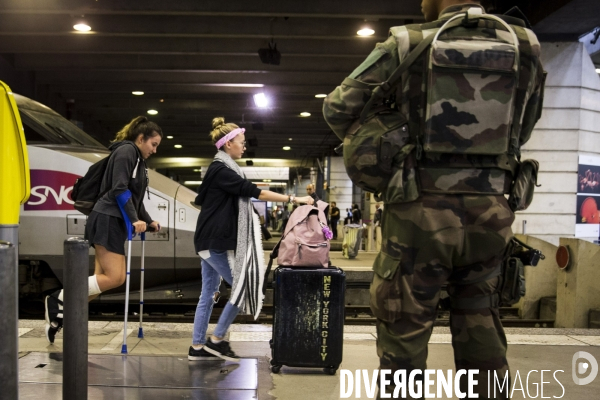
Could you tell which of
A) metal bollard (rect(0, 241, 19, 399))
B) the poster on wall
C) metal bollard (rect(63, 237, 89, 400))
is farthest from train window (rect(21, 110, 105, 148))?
the poster on wall

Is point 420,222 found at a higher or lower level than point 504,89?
lower

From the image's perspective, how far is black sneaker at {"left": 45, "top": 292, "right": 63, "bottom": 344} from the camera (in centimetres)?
497

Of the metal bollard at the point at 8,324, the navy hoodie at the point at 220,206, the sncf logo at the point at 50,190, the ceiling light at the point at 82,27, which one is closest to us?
the metal bollard at the point at 8,324

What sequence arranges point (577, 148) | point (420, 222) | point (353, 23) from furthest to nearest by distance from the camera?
point (353, 23), point (577, 148), point (420, 222)

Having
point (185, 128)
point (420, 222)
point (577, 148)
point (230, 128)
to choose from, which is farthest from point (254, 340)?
point (185, 128)

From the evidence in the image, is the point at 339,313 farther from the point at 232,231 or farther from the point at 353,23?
the point at 353,23

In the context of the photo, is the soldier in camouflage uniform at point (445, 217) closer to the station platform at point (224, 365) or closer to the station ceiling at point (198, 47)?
the station platform at point (224, 365)

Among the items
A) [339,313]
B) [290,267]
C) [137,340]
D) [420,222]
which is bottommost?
[137,340]

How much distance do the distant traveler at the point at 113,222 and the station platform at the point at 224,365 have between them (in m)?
0.54

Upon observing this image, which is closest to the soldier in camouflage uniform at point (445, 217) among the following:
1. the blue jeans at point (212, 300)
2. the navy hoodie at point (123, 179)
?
the blue jeans at point (212, 300)

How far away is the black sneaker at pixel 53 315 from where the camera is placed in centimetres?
497

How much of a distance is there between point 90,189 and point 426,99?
3.38 meters

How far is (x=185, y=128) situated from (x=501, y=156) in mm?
25194

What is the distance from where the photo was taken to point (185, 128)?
26734 mm
